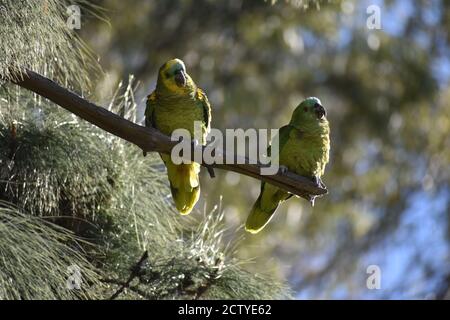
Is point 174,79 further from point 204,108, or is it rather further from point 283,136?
point 283,136

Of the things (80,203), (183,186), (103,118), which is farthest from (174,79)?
(103,118)

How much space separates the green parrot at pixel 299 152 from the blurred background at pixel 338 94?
266cm

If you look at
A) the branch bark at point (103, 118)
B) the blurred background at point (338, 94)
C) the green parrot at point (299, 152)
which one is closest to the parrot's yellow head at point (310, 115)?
the green parrot at point (299, 152)

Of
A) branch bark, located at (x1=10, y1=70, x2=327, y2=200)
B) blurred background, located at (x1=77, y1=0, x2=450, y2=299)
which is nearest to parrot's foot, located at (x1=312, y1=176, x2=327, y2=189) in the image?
branch bark, located at (x1=10, y1=70, x2=327, y2=200)

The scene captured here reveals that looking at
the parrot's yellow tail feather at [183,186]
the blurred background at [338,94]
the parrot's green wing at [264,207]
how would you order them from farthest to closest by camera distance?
the blurred background at [338,94]
the parrot's green wing at [264,207]
the parrot's yellow tail feather at [183,186]

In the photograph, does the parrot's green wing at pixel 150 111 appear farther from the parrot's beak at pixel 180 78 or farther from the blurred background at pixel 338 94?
the blurred background at pixel 338 94

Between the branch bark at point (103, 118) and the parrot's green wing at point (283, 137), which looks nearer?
the branch bark at point (103, 118)

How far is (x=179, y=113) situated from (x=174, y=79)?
13 centimetres

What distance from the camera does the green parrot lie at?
3.13 metres

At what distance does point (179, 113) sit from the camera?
317 centimetres

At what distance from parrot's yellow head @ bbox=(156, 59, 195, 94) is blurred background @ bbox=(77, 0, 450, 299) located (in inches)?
101

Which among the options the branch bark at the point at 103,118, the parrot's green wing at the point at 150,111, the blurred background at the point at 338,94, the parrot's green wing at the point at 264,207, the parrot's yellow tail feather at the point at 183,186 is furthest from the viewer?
the blurred background at the point at 338,94

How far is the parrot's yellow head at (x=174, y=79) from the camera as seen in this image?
3.10m

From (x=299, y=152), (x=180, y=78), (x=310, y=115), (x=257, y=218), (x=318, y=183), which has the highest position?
(x=180, y=78)
